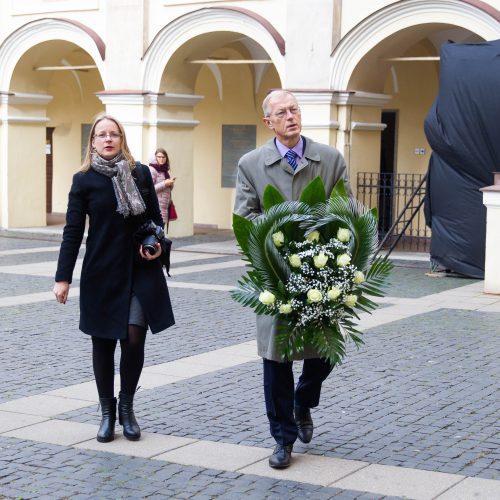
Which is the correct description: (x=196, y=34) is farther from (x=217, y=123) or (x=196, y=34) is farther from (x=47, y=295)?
(x=47, y=295)

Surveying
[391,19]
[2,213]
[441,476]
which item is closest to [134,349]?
[441,476]

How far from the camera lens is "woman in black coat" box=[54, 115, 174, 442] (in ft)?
19.9

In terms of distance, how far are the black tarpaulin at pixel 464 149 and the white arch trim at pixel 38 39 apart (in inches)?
291

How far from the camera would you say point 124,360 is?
6.07 meters

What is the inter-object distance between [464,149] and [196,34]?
6.04 metres

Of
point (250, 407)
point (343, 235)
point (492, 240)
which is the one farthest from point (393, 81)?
point (343, 235)

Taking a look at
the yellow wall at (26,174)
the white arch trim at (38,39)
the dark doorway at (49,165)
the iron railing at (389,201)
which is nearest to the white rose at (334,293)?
the iron railing at (389,201)

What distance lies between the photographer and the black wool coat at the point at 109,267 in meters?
6.05

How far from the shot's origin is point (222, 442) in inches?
242

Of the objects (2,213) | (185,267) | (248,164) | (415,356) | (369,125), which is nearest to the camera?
(248,164)

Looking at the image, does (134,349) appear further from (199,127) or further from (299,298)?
(199,127)

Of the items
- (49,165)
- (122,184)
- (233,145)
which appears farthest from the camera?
(49,165)

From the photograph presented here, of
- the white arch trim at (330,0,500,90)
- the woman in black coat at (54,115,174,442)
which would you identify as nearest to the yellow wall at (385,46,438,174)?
the white arch trim at (330,0,500,90)

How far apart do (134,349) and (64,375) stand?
2.21 metres
